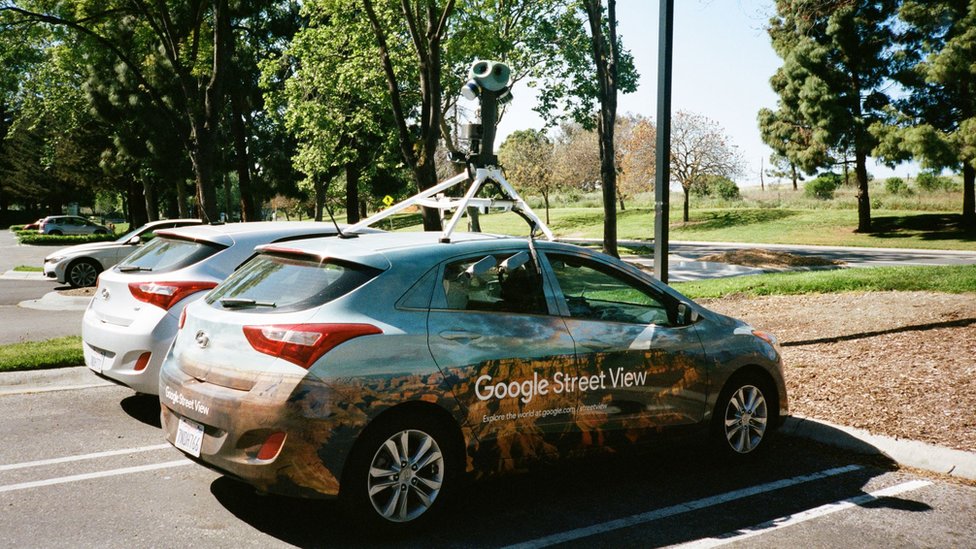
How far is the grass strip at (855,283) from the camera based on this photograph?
12.6 m

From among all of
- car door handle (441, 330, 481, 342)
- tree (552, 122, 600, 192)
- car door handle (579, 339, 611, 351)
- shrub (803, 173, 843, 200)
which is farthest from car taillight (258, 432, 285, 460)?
tree (552, 122, 600, 192)

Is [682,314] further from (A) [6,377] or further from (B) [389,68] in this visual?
(B) [389,68]

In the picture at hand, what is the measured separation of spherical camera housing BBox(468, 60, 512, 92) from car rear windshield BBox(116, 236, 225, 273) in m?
2.66

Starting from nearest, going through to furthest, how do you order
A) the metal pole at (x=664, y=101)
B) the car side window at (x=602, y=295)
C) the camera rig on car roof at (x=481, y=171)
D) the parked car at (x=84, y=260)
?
the car side window at (x=602, y=295), the camera rig on car roof at (x=481, y=171), the metal pole at (x=664, y=101), the parked car at (x=84, y=260)

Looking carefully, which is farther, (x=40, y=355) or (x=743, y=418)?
(x=40, y=355)

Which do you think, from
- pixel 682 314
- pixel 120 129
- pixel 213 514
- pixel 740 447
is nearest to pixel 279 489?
pixel 213 514

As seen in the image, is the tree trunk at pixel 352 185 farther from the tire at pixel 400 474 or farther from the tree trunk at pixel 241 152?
the tire at pixel 400 474

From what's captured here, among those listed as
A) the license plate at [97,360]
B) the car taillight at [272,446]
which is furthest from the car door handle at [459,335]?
the license plate at [97,360]

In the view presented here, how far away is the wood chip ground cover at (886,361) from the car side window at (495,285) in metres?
3.16

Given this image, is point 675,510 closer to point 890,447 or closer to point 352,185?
point 890,447

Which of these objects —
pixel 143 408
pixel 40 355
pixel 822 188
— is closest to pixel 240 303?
pixel 143 408

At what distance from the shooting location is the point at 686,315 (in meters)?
5.37

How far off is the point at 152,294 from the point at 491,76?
330 centimetres

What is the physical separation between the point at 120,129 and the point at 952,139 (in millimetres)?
40648
